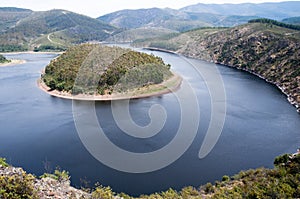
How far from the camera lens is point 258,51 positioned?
278 ft

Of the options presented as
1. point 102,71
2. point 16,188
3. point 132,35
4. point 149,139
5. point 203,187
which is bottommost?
point 203,187

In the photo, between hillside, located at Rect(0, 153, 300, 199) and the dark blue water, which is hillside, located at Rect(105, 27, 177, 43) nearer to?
the dark blue water

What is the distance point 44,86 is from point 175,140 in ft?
129

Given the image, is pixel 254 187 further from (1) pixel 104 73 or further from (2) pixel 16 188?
(1) pixel 104 73

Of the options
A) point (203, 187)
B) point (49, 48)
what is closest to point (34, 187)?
point (203, 187)

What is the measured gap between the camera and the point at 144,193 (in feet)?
84.3

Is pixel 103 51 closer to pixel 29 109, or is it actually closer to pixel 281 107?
pixel 29 109

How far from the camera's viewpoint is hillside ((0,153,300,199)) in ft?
53.8

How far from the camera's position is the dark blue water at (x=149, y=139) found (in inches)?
1115

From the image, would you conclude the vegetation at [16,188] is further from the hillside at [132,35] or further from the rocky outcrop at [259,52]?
the hillside at [132,35]

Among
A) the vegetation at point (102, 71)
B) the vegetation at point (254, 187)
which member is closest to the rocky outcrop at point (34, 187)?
the vegetation at point (254, 187)

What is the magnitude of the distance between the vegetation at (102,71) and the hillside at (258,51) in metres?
25.8

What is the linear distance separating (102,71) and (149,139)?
30391mm

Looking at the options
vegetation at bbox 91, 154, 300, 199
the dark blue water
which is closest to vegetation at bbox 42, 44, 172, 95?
the dark blue water
